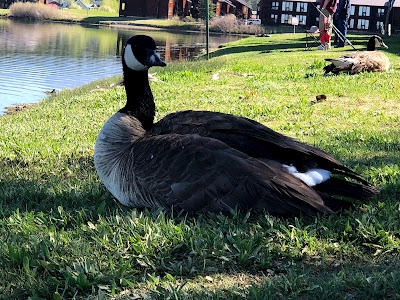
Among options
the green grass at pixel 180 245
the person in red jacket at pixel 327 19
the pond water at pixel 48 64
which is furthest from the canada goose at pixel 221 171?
the person in red jacket at pixel 327 19

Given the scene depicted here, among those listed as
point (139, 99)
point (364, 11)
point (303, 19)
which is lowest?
point (139, 99)

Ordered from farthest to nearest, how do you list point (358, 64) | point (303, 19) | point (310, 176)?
point (303, 19) < point (358, 64) < point (310, 176)

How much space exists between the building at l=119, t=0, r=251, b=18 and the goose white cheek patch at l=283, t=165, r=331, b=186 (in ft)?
253

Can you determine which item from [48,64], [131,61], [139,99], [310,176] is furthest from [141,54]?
[48,64]

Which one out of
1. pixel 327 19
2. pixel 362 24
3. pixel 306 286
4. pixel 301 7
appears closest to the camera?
pixel 306 286

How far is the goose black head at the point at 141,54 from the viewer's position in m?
5.01

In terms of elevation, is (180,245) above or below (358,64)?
below

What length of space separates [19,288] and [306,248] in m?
1.77

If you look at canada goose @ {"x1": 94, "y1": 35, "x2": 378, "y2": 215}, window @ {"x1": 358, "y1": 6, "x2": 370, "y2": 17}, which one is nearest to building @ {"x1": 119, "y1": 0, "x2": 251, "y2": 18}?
window @ {"x1": 358, "y1": 6, "x2": 370, "y2": 17}

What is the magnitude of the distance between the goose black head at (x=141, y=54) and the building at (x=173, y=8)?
7603cm

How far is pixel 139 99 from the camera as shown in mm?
5270

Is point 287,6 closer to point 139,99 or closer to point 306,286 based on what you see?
point 139,99

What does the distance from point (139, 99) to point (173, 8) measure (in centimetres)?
7870

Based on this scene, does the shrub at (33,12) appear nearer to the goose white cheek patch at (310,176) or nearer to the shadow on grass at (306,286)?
Result: the goose white cheek patch at (310,176)
